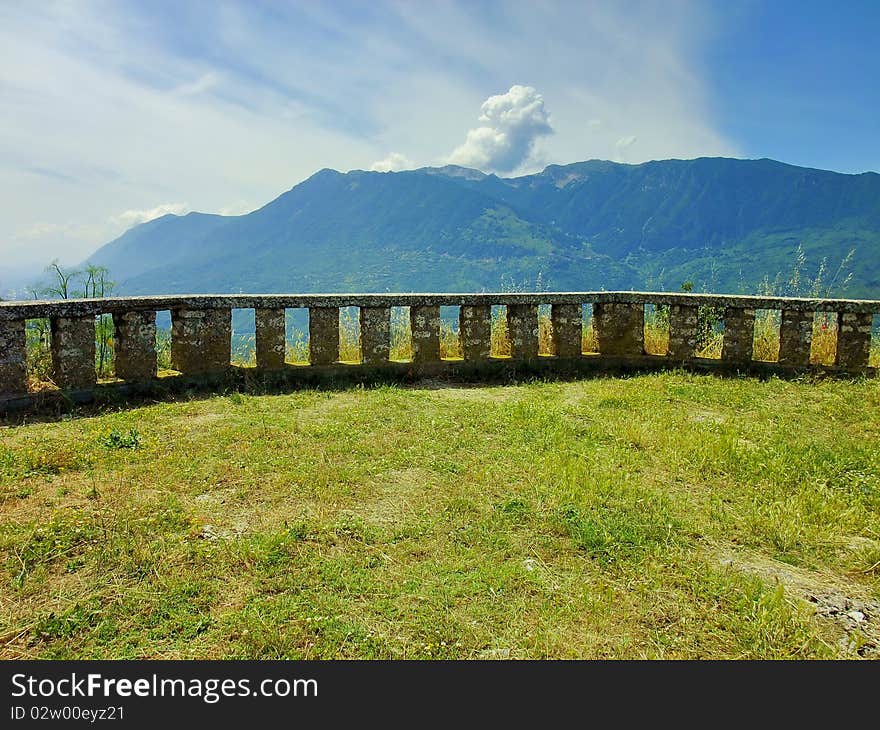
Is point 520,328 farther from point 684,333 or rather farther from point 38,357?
point 38,357

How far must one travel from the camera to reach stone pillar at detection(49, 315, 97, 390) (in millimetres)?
6777

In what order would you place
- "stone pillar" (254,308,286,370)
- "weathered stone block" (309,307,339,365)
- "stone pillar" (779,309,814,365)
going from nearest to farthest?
1. "stone pillar" (254,308,286,370)
2. "weathered stone block" (309,307,339,365)
3. "stone pillar" (779,309,814,365)

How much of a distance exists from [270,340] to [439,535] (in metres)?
4.80

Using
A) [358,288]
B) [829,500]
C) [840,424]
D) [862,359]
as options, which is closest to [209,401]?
[829,500]

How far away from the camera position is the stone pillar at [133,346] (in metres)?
7.20

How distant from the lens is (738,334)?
342 inches

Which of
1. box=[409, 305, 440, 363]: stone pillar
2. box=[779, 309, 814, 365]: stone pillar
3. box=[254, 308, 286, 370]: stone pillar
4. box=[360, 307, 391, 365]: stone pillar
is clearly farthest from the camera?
box=[779, 309, 814, 365]: stone pillar

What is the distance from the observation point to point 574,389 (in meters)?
7.77

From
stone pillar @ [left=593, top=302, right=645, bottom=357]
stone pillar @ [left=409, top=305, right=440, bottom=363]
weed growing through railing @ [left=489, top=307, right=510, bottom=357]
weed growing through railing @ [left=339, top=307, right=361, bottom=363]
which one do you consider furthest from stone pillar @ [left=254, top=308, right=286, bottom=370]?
stone pillar @ [left=593, top=302, right=645, bottom=357]

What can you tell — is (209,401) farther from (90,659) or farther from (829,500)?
(829,500)

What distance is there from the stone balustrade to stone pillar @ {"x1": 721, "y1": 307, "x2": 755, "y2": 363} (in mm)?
14

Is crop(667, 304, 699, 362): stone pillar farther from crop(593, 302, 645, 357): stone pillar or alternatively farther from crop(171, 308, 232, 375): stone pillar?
crop(171, 308, 232, 375): stone pillar

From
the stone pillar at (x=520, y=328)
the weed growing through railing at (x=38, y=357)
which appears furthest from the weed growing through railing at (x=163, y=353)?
the stone pillar at (x=520, y=328)

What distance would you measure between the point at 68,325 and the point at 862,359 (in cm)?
1013
